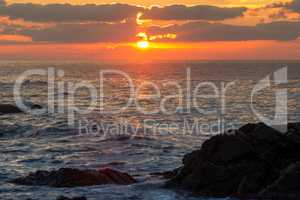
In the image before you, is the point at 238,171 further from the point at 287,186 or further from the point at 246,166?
the point at 287,186

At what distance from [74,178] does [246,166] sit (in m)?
7.01

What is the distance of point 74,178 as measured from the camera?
76.7 ft

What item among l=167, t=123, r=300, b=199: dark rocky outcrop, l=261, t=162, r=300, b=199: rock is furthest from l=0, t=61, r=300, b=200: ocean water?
l=261, t=162, r=300, b=199: rock

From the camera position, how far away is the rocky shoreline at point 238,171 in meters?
20.2

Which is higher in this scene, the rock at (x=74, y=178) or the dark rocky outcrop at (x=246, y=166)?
the dark rocky outcrop at (x=246, y=166)

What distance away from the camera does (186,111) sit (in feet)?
198

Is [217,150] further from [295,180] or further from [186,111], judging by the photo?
[186,111]

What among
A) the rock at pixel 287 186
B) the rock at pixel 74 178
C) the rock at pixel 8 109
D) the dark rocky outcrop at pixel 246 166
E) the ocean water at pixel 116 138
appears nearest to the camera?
the rock at pixel 287 186

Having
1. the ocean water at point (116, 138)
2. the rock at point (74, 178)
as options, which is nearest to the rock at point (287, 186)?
the ocean water at point (116, 138)

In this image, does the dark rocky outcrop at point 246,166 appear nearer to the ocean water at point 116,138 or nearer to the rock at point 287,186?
the rock at point 287,186

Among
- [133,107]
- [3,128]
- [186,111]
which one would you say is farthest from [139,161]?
[133,107]

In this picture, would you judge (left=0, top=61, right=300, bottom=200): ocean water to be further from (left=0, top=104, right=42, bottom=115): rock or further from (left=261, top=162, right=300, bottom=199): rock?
(left=261, top=162, right=300, bottom=199): rock

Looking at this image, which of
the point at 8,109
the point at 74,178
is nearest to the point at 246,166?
the point at 74,178

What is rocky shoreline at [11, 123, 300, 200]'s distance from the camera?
66.1 ft
